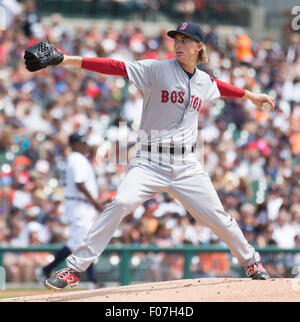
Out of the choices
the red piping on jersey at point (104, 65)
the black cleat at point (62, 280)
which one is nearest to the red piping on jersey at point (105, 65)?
the red piping on jersey at point (104, 65)

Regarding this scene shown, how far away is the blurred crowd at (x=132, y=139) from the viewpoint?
10.4 m

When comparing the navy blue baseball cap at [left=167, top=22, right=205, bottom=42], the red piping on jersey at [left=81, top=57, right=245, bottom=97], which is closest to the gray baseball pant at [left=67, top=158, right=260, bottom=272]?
the red piping on jersey at [left=81, top=57, right=245, bottom=97]

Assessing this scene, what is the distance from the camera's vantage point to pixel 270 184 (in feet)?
41.4

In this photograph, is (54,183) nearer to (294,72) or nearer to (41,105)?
(41,105)

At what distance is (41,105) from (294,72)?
5.99 m

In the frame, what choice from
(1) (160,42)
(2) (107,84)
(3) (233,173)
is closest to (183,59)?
(3) (233,173)

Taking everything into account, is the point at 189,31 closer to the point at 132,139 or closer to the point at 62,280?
the point at 62,280

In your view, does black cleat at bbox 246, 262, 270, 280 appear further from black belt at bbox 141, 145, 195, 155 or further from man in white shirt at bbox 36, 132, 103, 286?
man in white shirt at bbox 36, 132, 103, 286

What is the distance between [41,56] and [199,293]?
87.3 inches

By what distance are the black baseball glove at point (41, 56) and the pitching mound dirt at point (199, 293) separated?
1.80 metres

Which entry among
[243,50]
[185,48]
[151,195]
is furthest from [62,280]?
[243,50]

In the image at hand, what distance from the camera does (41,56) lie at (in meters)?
5.53

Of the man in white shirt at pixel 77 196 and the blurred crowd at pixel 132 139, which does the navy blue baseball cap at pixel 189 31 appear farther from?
the blurred crowd at pixel 132 139

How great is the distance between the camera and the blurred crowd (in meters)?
10.4
